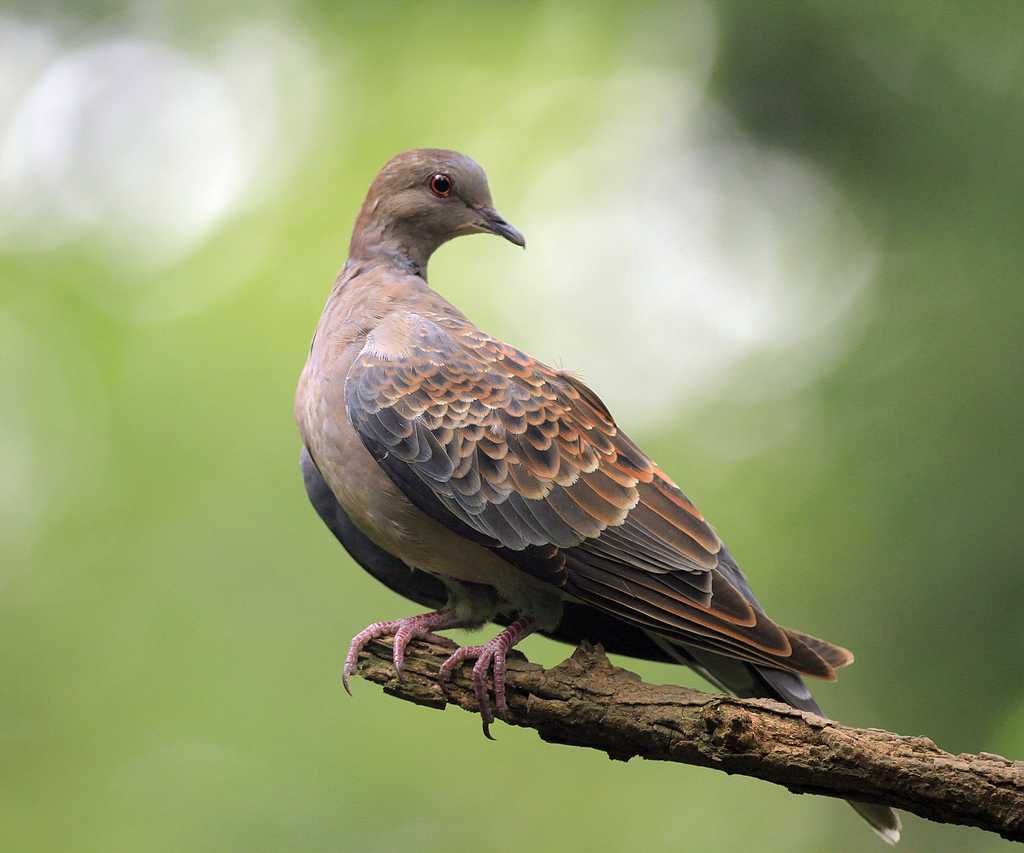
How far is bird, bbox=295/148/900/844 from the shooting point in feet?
11.5

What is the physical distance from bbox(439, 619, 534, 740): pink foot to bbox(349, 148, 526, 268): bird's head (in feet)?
5.53

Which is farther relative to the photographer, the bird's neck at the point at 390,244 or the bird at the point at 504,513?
the bird's neck at the point at 390,244

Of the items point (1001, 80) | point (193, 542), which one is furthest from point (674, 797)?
point (1001, 80)

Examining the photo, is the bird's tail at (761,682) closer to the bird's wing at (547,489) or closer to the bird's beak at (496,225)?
the bird's wing at (547,489)

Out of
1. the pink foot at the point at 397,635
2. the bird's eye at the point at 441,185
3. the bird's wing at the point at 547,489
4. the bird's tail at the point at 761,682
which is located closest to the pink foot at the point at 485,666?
the pink foot at the point at 397,635

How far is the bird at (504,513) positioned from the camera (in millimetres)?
3490

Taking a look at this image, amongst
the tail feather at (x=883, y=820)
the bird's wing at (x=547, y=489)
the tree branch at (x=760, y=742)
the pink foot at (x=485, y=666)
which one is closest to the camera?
the tree branch at (x=760, y=742)

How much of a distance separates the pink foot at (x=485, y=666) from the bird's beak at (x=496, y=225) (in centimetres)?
165

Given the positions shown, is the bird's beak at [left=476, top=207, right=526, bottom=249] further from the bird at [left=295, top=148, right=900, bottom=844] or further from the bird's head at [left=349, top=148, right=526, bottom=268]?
the bird at [left=295, top=148, right=900, bottom=844]

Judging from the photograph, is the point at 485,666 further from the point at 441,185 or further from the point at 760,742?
the point at 441,185

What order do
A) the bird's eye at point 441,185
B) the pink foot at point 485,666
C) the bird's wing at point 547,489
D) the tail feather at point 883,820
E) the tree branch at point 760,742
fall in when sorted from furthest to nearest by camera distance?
1. the bird's eye at point 441,185
2. the tail feather at point 883,820
3. the bird's wing at point 547,489
4. the pink foot at point 485,666
5. the tree branch at point 760,742

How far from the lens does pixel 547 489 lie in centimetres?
365

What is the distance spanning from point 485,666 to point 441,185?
76.6 inches

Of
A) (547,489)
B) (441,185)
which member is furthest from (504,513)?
(441,185)
